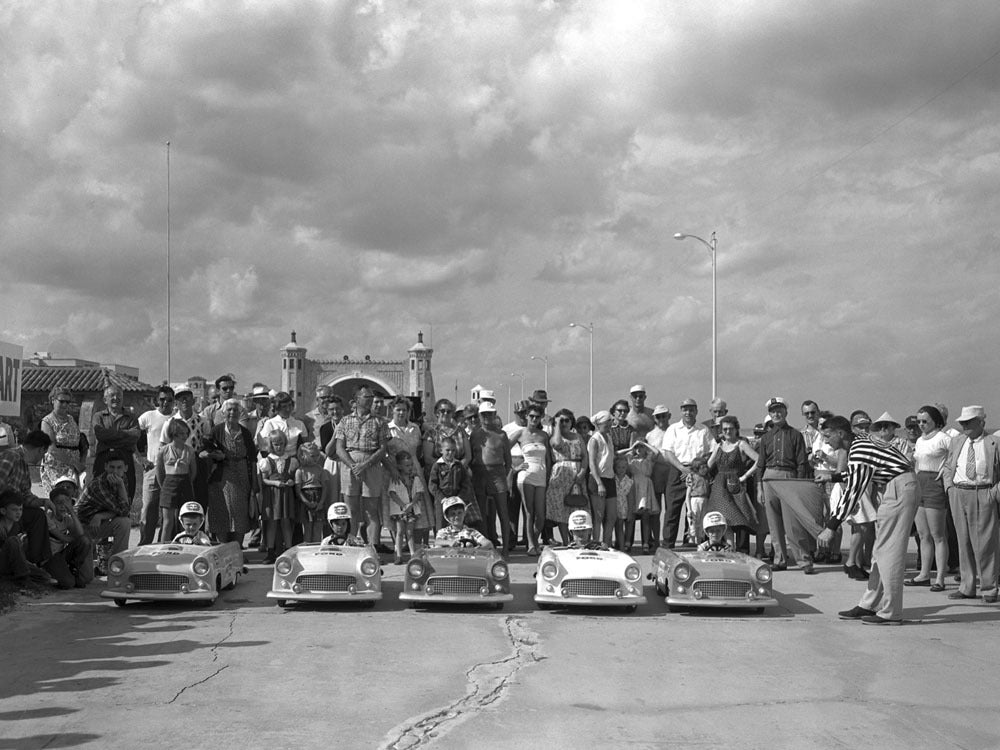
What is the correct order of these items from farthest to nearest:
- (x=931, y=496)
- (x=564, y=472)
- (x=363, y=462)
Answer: (x=564, y=472), (x=363, y=462), (x=931, y=496)

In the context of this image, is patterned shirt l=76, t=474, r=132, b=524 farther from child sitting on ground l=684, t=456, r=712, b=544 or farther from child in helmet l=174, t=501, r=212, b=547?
child sitting on ground l=684, t=456, r=712, b=544

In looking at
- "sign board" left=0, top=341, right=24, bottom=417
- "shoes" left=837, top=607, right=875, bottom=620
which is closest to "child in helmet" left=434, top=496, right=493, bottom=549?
"shoes" left=837, top=607, right=875, bottom=620

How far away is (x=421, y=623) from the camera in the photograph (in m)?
8.95

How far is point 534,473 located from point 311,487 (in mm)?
3039

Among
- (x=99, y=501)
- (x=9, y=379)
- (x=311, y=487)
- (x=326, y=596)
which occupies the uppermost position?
(x=9, y=379)

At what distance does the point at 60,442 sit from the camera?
12633mm

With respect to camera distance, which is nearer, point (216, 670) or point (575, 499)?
point (216, 670)

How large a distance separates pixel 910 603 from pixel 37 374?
5511cm

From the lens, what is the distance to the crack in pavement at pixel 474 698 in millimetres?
5449

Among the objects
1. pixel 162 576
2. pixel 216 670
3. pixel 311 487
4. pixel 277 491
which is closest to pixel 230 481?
pixel 277 491

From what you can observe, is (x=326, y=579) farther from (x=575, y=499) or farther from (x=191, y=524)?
(x=575, y=499)

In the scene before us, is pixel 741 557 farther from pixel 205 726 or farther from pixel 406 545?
pixel 205 726

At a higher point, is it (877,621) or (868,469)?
(868,469)

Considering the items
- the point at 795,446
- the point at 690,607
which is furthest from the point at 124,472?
the point at 795,446
